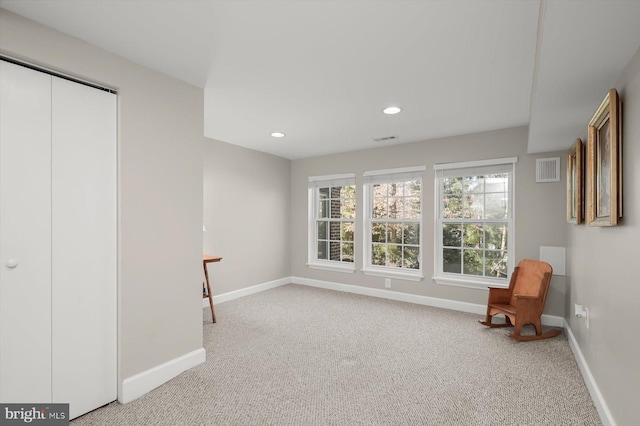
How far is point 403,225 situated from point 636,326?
334 centimetres

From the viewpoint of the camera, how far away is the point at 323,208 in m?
5.67

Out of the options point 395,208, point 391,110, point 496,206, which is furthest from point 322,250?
point 391,110

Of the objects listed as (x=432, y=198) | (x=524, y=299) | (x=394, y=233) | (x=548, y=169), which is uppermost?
(x=548, y=169)

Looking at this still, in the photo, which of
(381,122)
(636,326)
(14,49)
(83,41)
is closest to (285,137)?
(381,122)

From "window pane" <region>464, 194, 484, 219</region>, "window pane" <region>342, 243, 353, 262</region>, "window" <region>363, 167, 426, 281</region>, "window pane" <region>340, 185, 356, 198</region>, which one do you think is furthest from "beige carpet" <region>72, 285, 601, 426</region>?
"window pane" <region>340, 185, 356, 198</region>

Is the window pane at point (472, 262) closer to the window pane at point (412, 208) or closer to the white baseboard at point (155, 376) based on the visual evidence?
the window pane at point (412, 208)

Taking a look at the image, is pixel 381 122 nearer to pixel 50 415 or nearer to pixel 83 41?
pixel 83 41

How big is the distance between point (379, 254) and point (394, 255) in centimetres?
26

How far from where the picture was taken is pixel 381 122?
143 inches

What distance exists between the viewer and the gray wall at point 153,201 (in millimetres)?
2143

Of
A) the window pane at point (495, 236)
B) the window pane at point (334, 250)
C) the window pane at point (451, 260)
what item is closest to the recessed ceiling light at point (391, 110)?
the window pane at point (495, 236)

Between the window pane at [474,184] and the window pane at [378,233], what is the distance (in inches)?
52.0

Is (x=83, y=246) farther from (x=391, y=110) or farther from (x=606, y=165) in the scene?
(x=606, y=165)

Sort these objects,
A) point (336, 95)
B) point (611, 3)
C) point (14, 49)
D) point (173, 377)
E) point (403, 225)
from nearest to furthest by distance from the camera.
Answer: point (611, 3), point (14, 49), point (173, 377), point (336, 95), point (403, 225)
